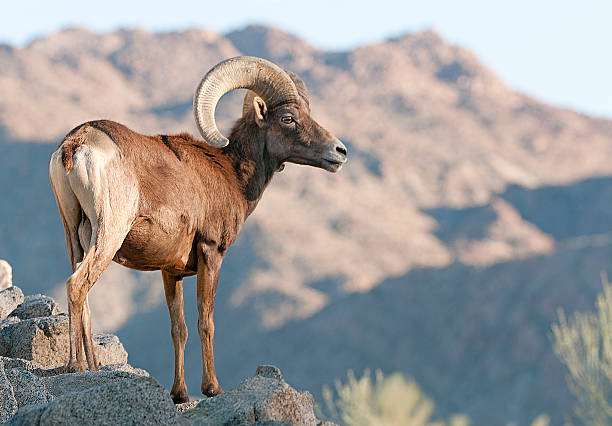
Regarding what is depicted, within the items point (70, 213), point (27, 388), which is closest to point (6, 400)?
point (27, 388)

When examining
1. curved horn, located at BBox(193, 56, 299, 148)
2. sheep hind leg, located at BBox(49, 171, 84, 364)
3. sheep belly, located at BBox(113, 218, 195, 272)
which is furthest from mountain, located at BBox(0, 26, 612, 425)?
sheep hind leg, located at BBox(49, 171, 84, 364)

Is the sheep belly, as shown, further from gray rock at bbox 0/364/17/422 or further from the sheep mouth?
the sheep mouth

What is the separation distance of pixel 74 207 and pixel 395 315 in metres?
60.6

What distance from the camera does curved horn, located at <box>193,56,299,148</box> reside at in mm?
7734

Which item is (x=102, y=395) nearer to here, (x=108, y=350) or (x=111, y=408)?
(x=111, y=408)

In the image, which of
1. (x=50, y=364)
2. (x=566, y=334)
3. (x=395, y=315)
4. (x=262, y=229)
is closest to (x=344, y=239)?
(x=262, y=229)

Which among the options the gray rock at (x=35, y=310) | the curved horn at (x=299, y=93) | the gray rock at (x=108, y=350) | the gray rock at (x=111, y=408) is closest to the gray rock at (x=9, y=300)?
the gray rock at (x=35, y=310)

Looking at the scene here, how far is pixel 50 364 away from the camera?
8203 millimetres

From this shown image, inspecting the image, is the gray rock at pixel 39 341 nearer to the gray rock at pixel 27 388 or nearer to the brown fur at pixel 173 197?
the brown fur at pixel 173 197

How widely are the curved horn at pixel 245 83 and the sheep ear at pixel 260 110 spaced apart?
45mm

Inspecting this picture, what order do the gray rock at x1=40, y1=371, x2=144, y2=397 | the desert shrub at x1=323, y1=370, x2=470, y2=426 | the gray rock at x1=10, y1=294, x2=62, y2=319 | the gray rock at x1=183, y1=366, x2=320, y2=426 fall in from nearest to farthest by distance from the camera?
the gray rock at x1=183, y1=366, x2=320, y2=426
the gray rock at x1=40, y1=371, x2=144, y2=397
the gray rock at x1=10, y1=294, x2=62, y2=319
the desert shrub at x1=323, y1=370, x2=470, y2=426

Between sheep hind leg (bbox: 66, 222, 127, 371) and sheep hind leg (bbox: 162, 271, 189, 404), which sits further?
sheep hind leg (bbox: 162, 271, 189, 404)

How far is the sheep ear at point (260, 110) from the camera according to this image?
8.09m

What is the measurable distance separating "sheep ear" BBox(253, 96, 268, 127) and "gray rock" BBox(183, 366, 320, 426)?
96.5 inches
